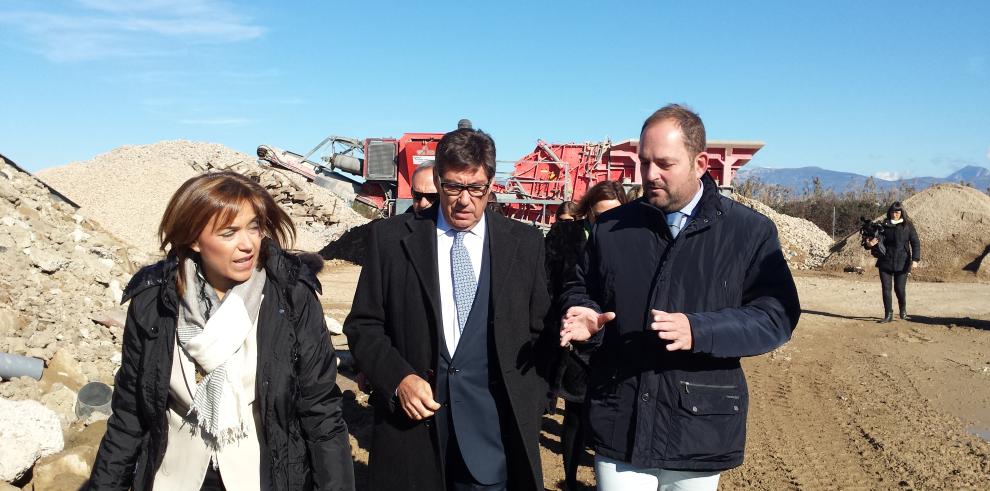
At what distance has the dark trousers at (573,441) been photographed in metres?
5.06

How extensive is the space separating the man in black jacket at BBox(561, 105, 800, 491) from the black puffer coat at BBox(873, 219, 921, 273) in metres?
11.2

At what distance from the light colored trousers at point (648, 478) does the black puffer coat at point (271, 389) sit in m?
0.97

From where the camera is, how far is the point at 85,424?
5723 millimetres

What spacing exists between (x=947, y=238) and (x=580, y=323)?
21.7 m

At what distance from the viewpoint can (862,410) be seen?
24.9ft

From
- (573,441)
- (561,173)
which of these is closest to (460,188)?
(573,441)

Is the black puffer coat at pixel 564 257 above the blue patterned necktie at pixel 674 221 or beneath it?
beneath

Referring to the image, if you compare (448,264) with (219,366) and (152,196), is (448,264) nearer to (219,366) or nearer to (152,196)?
(219,366)

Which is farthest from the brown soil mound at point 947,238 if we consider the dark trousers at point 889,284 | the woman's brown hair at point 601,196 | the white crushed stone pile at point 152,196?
the woman's brown hair at point 601,196

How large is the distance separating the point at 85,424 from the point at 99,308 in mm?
2517

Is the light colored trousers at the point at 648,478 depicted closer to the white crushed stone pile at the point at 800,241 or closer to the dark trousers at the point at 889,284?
the dark trousers at the point at 889,284

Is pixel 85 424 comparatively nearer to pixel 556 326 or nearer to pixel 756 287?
pixel 556 326

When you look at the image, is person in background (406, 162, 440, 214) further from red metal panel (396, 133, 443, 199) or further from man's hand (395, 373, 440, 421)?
red metal panel (396, 133, 443, 199)

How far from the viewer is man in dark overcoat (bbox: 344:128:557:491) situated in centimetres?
305
